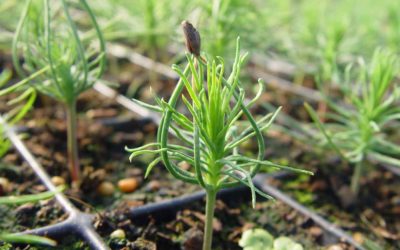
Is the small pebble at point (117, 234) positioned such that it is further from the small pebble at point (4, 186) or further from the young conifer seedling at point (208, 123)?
the small pebble at point (4, 186)

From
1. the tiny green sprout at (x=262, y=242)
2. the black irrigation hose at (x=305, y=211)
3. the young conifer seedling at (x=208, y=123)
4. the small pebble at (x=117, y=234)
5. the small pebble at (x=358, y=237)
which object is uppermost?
the young conifer seedling at (x=208, y=123)

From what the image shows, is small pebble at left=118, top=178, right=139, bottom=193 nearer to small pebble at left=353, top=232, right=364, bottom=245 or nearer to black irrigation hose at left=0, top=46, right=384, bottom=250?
black irrigation hose at left=0, top=46, right=384, bottom=250

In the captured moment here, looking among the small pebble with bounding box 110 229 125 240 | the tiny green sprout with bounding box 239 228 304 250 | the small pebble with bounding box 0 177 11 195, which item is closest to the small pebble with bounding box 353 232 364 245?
the tiny green sprout with bounding box 239 228 304 250

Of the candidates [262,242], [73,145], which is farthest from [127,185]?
[262,242]

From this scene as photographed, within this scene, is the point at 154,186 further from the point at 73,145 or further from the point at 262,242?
the point at 262,242

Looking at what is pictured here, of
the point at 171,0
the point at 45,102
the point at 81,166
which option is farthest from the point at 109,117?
the point at 171,0

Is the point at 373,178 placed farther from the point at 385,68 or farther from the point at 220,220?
the point at 220,220

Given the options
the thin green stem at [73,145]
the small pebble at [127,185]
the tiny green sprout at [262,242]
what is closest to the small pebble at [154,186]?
the small pebble at [127,185]
